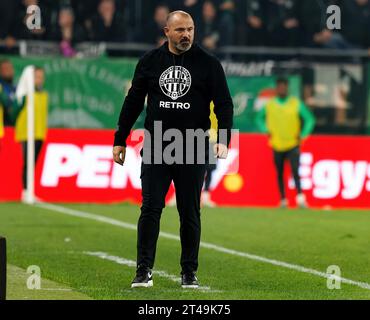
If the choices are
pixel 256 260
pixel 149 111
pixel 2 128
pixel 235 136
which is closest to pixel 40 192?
pixel 2 128

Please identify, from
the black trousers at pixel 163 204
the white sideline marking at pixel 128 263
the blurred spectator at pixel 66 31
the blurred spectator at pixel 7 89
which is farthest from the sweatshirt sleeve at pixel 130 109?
the blurred spectator at pixel 66 31

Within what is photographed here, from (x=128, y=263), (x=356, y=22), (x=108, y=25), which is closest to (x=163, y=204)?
(x=128, y=263)

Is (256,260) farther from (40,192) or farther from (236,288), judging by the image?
(40,192)

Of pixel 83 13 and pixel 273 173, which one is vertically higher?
pixel 83 13

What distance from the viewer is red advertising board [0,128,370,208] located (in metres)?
22.4

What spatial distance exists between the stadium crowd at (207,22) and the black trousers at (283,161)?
12.7 ft

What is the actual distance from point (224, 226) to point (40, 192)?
503 centimetres

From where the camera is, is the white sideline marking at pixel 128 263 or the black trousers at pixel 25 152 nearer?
the white sideline marking at pixel 128 263

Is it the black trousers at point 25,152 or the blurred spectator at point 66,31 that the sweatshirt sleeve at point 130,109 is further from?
the blurred spectator at point 66,31

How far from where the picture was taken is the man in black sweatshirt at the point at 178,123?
34.1 feet

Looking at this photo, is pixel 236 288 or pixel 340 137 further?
pixel 340 137

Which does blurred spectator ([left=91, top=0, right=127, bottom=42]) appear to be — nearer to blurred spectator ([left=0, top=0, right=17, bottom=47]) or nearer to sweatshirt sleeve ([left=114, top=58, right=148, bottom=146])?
blurred spectator ([left=0, top=0, right=17, bottom=47])

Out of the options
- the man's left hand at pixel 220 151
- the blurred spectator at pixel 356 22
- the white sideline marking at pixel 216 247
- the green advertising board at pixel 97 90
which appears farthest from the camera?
the blurred spectator at pixel 356 22

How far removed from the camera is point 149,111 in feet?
34.7
